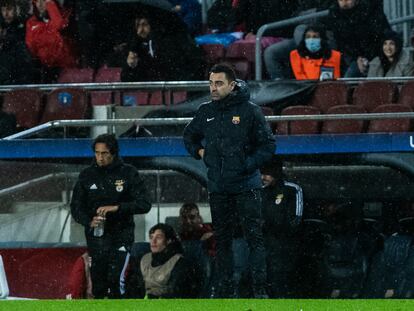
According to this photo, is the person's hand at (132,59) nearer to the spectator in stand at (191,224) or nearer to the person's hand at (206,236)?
the spectator in stand at (191,224)

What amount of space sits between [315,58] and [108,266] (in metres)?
4.09

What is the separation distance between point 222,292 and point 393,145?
3.32 meters

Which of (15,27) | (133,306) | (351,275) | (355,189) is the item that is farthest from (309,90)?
(133,306)

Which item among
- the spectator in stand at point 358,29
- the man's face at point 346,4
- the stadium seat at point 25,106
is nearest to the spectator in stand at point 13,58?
the stadium seat at point 25,106

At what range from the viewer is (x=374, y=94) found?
13.1 metres

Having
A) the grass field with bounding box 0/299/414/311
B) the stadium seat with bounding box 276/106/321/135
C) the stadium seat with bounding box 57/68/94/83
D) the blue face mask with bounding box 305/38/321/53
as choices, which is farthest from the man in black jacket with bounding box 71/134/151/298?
the stadium seat with bounding box 57/68/94/83

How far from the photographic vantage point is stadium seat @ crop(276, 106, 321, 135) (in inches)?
498

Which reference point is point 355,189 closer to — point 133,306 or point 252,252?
point 252,252

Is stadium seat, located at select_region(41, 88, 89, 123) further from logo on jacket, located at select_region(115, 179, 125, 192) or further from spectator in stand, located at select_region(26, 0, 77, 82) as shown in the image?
logo on jacket, located at select_region(115, 179, 125, 192)

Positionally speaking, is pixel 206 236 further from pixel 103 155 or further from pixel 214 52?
pixel 214 52

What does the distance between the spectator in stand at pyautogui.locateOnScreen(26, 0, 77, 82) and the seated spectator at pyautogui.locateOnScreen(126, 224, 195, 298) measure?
14.5 ft

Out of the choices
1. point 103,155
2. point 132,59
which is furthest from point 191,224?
point 132,59

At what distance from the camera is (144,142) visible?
12547 mm

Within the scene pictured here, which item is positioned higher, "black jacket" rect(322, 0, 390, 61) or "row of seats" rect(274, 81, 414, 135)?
"black jacket" rect(322, 0, 390, 61)
